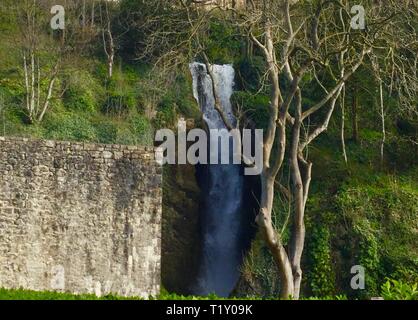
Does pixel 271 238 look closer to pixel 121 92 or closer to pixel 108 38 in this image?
pixel 121 92

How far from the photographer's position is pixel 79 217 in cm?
1549

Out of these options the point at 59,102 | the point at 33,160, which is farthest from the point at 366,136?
the point at 33,160

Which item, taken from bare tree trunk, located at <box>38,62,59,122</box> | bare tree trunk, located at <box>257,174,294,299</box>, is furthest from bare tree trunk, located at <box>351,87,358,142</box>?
bare tree trunk, located at <box>257,174,294,299</box>

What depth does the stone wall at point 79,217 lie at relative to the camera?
593 inches

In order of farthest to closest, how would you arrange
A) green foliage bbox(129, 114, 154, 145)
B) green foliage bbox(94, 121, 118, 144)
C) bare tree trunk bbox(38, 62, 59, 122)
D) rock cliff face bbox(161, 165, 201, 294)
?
1. green foliage bbox(129, 114, 154, 145)
2. green foliage bbox(94, 121, 118, 144)
3. bare tree trunk bbox(38, 62, 59, 122)
4. rock cliff face bbox(161, 165, 201, 294)

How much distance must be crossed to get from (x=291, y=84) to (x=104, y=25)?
1895cm

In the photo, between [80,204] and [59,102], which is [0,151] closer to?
[80,204]

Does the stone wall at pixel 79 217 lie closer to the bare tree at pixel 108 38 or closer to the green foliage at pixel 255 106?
the green foliage at pixel 255 106

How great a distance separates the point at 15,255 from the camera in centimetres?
1497

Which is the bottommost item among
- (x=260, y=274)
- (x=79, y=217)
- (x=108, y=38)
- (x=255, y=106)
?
(x=260, y=274)

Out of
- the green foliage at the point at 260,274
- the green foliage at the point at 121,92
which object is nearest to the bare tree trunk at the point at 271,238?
the green foliage at the point at 260,274

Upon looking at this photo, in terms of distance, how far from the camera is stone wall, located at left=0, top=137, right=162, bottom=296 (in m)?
15.1

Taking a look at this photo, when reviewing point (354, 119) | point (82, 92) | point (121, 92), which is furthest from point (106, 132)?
point (354, 119)

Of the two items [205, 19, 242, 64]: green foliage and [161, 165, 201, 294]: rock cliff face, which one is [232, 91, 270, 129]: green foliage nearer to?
[161, 165, 201, 294]: rock cliff face
